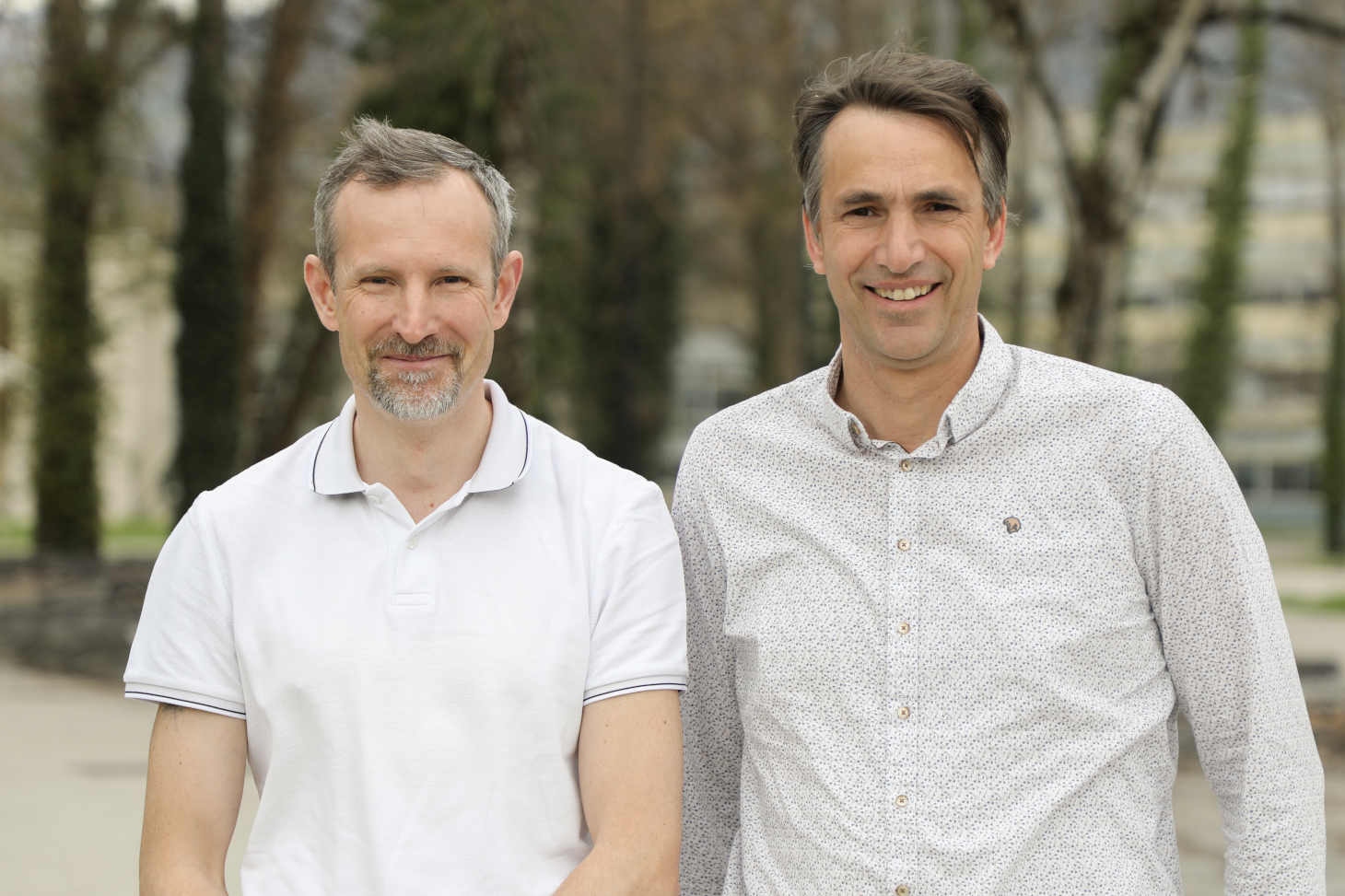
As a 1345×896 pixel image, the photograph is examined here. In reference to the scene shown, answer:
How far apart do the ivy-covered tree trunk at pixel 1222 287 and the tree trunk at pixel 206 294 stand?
2911 centimetres

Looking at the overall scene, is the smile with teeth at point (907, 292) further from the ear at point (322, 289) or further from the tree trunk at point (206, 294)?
the tree trunk at point (206, 294)

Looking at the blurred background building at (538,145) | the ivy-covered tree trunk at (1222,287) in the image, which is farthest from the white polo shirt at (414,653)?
the ivy-covered tree trunk at (1222,287)

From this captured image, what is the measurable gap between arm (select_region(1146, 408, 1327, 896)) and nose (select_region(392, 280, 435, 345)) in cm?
123

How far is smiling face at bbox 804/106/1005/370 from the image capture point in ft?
8.73

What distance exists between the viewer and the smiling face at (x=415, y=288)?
2.47 metres

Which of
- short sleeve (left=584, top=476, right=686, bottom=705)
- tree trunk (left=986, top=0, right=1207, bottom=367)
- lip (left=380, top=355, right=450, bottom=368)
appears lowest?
short sleeve (left=584, top=476, right=686, bottom=705)

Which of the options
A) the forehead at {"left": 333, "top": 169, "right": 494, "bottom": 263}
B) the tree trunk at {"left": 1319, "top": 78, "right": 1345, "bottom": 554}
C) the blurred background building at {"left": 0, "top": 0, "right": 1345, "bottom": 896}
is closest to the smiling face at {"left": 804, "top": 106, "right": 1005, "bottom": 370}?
the forehead at {"left": 333, "top": 169, "right": 494, "bottom": 263}

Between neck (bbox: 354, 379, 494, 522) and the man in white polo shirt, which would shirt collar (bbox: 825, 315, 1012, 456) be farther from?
neck (bbox: 354, 379, 494, 522)

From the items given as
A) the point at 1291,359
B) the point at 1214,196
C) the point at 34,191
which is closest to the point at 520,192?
the point at 34,191

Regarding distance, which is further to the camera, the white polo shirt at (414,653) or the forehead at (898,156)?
the forehead at (898,156)

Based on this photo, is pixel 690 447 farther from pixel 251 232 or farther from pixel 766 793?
pixel 251 232

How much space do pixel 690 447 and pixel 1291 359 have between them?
180 ft

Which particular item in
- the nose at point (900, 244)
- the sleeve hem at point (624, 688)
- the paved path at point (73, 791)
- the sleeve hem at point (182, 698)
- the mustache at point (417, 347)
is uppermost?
the nose at point (900, 244)

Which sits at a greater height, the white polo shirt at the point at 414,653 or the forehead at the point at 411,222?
the forehead at the point at 411,222
